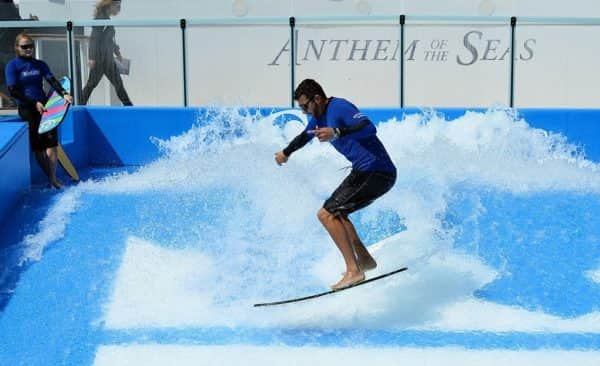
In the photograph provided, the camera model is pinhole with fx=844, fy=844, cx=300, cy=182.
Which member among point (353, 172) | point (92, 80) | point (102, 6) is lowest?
point (353, 172)

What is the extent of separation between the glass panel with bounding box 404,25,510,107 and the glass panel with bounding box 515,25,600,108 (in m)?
0.28

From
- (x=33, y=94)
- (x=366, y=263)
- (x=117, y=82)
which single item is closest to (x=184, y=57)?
(x=117, y=82)

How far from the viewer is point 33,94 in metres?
8.67

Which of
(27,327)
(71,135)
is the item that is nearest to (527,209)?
(27,327)

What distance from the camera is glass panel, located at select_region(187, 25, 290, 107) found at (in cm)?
1059

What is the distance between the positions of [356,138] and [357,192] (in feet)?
1.17

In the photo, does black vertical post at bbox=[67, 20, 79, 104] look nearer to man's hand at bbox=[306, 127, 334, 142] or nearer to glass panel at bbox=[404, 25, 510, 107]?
glass panel at bbox=[404, 25, 510, 107]

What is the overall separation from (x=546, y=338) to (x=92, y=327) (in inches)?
115

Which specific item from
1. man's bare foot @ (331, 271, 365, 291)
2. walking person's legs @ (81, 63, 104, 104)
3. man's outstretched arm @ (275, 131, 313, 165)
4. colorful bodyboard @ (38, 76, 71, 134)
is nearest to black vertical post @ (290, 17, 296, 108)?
walking person's legs @ (81, 63, 104, 104)

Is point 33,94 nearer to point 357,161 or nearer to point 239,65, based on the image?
point 239,65

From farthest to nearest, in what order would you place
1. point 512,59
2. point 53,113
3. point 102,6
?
point 102,6
point 512,59
point 53,113

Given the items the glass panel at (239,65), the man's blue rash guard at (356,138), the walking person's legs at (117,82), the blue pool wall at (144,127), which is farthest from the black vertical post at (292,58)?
the man's blue rash guard at (356,138)

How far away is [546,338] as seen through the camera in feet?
17.7

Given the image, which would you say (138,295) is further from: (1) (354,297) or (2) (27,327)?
(1) (354,297)
